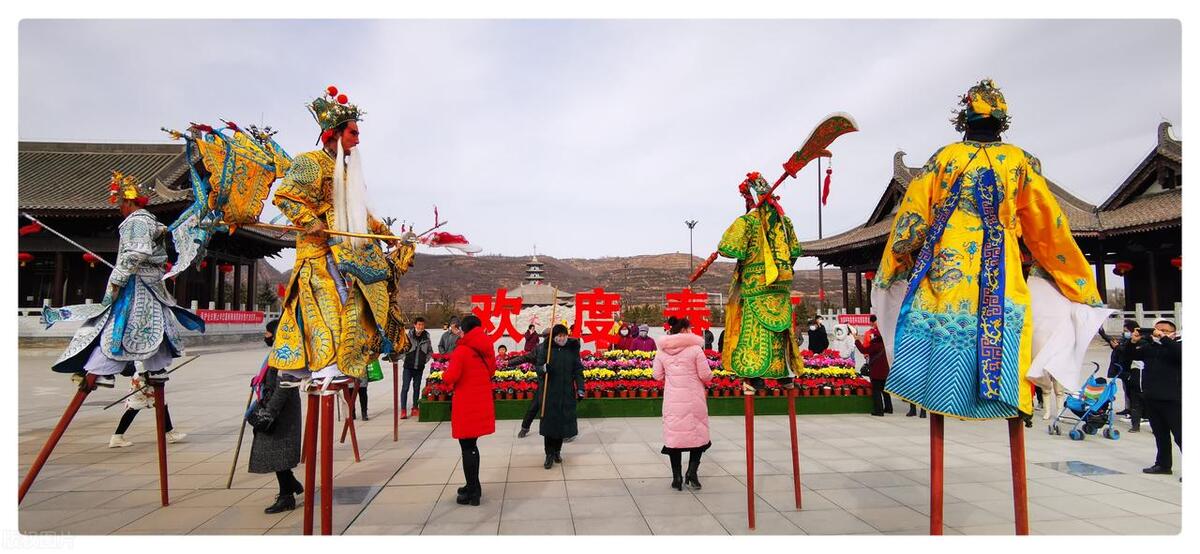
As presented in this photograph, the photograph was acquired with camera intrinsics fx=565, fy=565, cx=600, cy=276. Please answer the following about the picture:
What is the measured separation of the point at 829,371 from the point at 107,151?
93.4 ft

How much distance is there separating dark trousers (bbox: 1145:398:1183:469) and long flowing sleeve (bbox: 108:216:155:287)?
8290 millimetres

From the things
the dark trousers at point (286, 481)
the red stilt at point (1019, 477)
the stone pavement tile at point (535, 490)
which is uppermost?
the red stilt at point (1019, 477)

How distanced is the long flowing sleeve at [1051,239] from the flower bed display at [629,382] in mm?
5196

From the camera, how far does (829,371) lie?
28.4 ft

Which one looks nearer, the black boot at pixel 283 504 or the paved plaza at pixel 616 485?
the paved plaza at pixel 616 485

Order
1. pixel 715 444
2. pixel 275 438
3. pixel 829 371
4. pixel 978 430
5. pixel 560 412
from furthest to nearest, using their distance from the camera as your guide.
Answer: pixel 829 371 < pixel 978 430 < pixel 715 444 < pixel 560 412 < pixel 275 438

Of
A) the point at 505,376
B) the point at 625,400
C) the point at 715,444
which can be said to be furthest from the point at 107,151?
the point at 715,444

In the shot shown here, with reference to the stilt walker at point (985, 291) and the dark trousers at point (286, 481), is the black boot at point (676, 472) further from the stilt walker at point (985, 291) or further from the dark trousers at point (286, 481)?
the dark trousers at point (286, 481)

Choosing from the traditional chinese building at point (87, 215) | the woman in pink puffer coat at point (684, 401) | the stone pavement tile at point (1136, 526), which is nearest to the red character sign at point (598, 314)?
the woman in pink puffer coat at point (684, 401)

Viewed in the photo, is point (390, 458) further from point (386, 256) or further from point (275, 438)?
point (386, 256)

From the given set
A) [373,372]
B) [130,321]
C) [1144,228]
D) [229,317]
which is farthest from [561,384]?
[229,317]

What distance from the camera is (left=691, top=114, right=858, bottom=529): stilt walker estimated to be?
387 centimetres

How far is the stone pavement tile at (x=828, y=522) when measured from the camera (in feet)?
11.6

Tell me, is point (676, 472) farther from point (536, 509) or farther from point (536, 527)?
point (536, 527)
